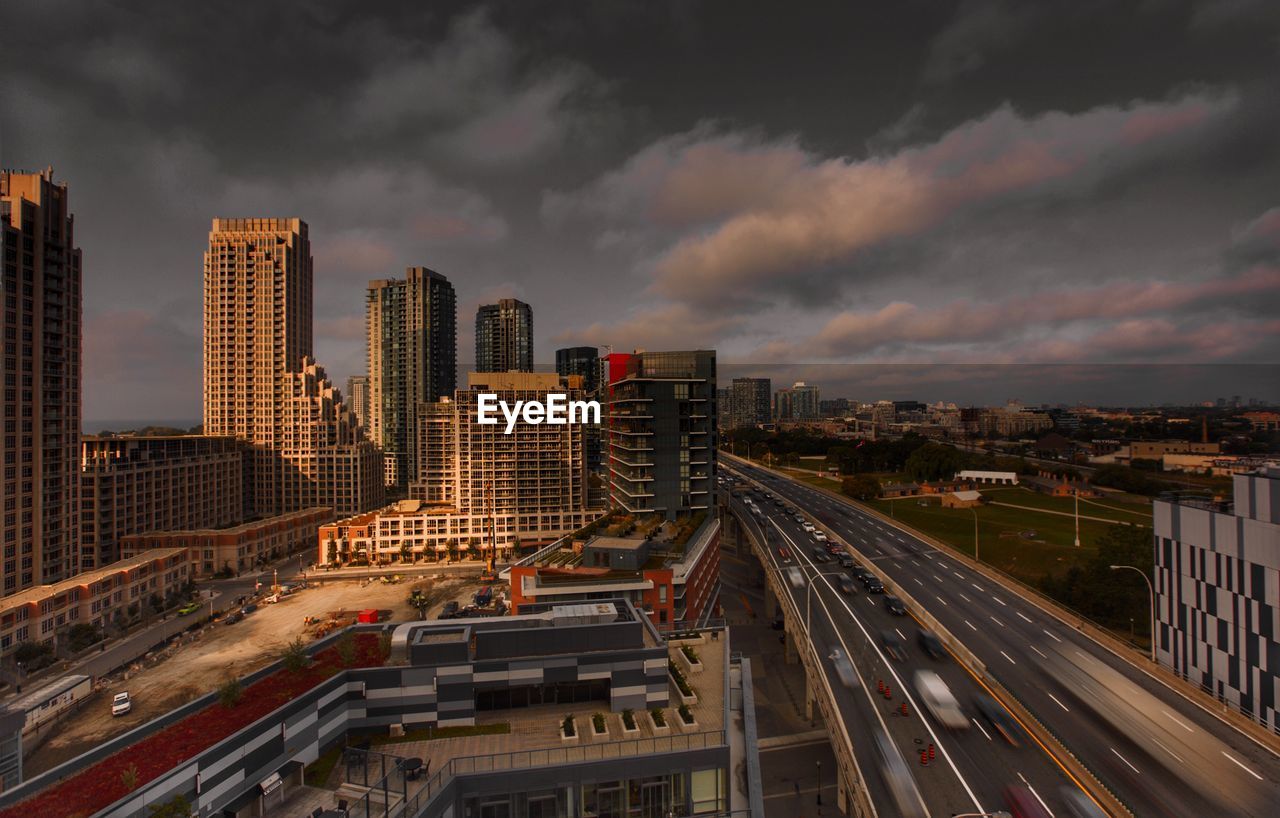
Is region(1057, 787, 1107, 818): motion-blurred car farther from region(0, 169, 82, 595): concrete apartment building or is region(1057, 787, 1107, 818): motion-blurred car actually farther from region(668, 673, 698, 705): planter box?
region(0, 169, 82, 595): concrete apartment building

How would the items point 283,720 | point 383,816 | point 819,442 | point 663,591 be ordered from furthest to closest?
point 819,442 < point 663,591 < point 283,720 < point 383,816

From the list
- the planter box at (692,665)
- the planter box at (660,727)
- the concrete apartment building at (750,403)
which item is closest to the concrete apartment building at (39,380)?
the planter box at (692,665)

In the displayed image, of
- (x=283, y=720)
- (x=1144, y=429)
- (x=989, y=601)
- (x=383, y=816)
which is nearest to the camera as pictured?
(x=383, y=816)

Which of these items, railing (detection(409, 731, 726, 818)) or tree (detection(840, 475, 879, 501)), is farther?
tree (detection(840, 475, 879, 501))

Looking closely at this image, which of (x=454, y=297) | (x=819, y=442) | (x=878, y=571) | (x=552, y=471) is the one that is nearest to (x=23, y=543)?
(x=552, y=471)

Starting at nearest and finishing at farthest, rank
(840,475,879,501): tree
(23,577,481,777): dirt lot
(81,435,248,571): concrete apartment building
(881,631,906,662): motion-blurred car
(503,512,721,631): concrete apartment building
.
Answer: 1. (881,631,906,662): motion-blurred car
2. (23,577,481,777): dirt lot
3. (503,512,721,631): concrete apartment building
4. (81,435,248,571): concrete apartment building
5. (840,475,879,501): tree

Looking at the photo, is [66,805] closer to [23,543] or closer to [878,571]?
[878,571]

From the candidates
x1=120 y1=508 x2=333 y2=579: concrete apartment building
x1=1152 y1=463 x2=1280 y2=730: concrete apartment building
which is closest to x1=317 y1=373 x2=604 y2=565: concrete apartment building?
x1=120 y1=508 x2=333 y2=579: concrete apartment building
